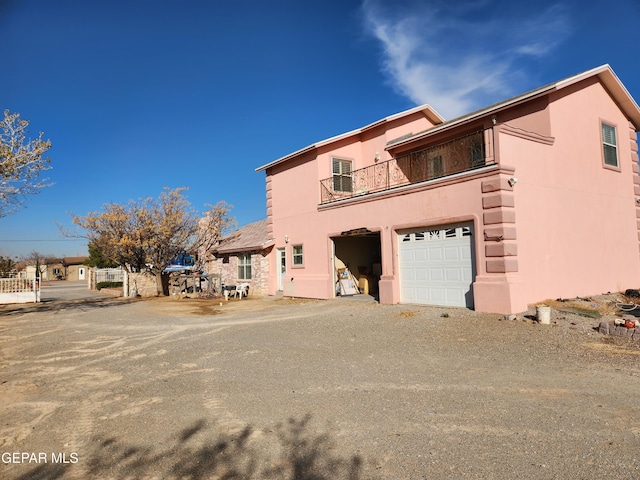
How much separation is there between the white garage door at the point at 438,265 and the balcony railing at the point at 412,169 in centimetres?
225

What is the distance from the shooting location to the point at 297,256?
19.0 metres

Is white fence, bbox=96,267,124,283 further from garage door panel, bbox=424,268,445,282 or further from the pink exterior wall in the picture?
the pink exterior wall

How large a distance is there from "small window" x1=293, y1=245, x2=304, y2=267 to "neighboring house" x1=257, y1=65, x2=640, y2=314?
0.29 feet

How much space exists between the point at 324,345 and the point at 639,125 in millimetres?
16254

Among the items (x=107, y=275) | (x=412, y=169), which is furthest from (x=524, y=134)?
(x=107, y=275)

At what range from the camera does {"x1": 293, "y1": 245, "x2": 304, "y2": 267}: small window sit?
1878 centimetres

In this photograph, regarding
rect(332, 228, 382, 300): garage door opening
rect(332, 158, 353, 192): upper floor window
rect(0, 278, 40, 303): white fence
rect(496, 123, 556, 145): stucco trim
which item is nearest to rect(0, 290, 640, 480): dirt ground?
rect(496, 123, 556, 145): stucco trim

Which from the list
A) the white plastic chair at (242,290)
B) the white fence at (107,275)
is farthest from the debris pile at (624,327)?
the white fence at (107,275)

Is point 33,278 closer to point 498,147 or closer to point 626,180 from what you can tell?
point 498,147

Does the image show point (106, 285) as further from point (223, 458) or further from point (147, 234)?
point (223, 458)

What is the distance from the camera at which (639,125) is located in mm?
16828

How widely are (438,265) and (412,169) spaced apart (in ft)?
17.9

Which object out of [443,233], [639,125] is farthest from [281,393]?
[639,125]

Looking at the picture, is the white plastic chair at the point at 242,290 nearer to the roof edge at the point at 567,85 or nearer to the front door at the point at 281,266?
the front door at the point at 281,266
